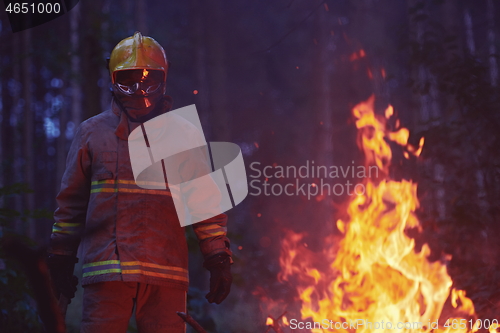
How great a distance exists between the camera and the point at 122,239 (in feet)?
10.1

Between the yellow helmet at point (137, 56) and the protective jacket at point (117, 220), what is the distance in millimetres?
339

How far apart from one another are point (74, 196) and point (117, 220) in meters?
0.37

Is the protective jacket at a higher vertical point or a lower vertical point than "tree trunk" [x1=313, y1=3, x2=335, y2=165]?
lower

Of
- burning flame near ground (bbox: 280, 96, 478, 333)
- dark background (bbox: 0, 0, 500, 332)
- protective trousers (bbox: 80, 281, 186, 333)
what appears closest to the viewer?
protective trousers (bbox: 80, 281, 186, 333)

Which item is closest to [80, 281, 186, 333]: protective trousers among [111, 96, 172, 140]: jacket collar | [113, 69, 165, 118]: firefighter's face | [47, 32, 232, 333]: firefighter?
[47, 32, 232, 333]: firefighter

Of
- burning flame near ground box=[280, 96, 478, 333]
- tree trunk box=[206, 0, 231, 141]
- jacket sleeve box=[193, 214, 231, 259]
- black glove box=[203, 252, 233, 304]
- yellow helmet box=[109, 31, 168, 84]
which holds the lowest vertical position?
burning flame near ground box=[280, 96, 478, 333]

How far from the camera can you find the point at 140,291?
3.11 m

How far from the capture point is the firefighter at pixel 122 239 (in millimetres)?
3041

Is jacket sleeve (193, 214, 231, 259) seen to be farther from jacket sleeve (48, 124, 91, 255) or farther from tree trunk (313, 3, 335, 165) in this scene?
tree trunk (313, 3, 335, 165)

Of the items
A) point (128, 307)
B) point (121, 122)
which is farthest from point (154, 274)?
point (121, 122)

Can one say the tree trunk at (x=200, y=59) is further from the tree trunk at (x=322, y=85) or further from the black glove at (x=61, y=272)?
the black glove at (x=61, y=272)

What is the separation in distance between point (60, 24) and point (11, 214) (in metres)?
14.4

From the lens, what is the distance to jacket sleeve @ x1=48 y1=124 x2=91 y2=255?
3201 millimetres

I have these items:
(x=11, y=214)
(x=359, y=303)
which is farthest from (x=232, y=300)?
(x=11, y=214)
